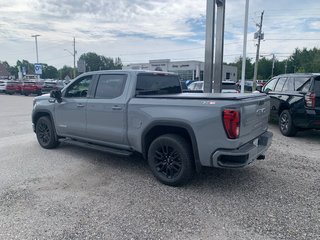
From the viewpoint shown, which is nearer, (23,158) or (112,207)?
(112,207)

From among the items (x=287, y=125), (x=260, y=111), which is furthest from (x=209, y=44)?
(x=260, y=111)

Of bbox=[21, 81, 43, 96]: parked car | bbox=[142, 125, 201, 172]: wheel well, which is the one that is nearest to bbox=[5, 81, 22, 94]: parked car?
bbox=[21, 81, 43, 96]: parked car

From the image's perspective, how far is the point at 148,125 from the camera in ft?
14.6

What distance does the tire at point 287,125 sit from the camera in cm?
802

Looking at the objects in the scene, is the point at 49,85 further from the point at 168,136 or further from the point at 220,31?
the point at 168,136

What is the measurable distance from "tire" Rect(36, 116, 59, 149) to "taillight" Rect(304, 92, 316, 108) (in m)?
6.54

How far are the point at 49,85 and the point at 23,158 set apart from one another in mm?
24857

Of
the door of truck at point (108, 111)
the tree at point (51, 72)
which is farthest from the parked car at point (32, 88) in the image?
the tree at point (51, 72)

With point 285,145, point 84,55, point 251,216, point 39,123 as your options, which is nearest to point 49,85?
point 39,123

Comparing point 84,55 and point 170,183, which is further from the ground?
point 84,55

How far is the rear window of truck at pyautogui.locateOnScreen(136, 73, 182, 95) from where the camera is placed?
4.98 m

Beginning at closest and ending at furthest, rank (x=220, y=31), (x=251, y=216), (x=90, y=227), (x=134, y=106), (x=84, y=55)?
(x=90, y=227)
(x=251, y=216)
(x=134, y=106)
(x=220, y=31)
(x=84, y=55)

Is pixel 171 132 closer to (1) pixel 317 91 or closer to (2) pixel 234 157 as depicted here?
(2) pixel 234 157

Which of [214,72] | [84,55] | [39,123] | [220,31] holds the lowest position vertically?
[39,123]
